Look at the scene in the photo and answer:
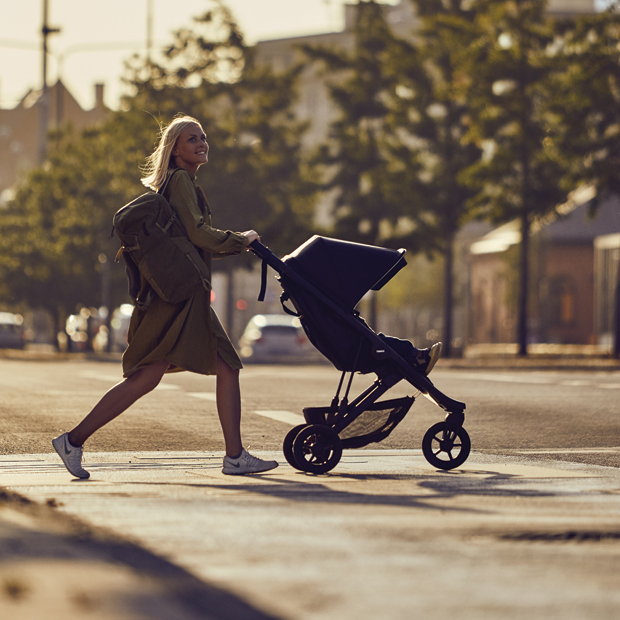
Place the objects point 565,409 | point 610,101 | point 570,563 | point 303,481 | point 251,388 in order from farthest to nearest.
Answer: point 610,101
point 251,388
point 565,409
point 303,481
point 570,563

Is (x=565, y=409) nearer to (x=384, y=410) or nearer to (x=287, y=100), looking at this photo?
(x=384, y=410)

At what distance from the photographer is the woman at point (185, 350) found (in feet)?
23.8

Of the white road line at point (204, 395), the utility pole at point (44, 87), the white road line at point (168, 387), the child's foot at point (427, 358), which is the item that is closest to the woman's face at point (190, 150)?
the child's foot at point (427, 358)

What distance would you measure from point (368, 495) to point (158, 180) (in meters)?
2.20

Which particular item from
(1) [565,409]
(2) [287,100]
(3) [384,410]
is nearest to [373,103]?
(2) [287,100]

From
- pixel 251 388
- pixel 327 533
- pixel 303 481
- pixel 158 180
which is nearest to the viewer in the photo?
pixel 327 533

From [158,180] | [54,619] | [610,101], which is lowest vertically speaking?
[54,619]

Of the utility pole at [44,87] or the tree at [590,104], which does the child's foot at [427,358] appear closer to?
the tree at [590,104]

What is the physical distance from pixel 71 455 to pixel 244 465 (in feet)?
2.91

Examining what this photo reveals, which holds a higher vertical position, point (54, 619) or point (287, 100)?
point (287, 100)

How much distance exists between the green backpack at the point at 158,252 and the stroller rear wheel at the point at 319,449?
0.92 m

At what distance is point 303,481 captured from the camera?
6.97 metres

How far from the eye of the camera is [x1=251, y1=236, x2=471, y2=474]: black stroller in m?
7.37

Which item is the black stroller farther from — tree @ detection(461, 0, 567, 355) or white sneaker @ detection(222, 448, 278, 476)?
tree @ detection(461, 0, 567, 355)
